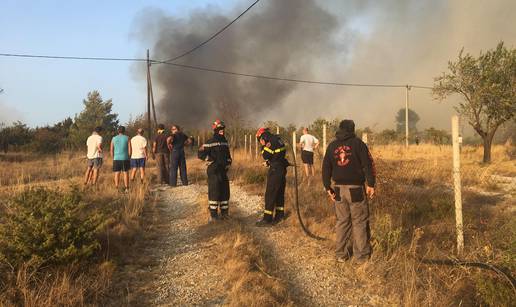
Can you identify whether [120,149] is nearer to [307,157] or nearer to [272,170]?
[272,170]

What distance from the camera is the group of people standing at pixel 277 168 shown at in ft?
14.5

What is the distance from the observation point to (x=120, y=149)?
31.0 feet

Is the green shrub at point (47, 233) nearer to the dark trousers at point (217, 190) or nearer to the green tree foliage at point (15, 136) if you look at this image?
the dark trousers at point (217, 190)

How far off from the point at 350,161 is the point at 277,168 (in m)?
2.08

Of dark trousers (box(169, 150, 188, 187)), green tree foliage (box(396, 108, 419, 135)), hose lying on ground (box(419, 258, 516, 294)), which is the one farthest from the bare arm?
green tree foliage (box(396, 108, 419, 135))

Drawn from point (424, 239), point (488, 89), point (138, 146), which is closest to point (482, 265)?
point (424, 239)

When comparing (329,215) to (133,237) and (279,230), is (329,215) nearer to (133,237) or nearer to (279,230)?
(279,230)

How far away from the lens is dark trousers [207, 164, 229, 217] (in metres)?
6.44

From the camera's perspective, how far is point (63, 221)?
13.7ft

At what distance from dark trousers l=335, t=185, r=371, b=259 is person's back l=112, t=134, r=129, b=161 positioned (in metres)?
6.44

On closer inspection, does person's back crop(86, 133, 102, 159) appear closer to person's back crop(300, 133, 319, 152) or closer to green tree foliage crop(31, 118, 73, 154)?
person's back crop(300, 133, 319, 152)

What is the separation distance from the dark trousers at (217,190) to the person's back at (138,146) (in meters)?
4.04

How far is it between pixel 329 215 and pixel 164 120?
30.6m

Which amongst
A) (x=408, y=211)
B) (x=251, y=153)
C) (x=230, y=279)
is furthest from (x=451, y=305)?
(x=251, y=153)
